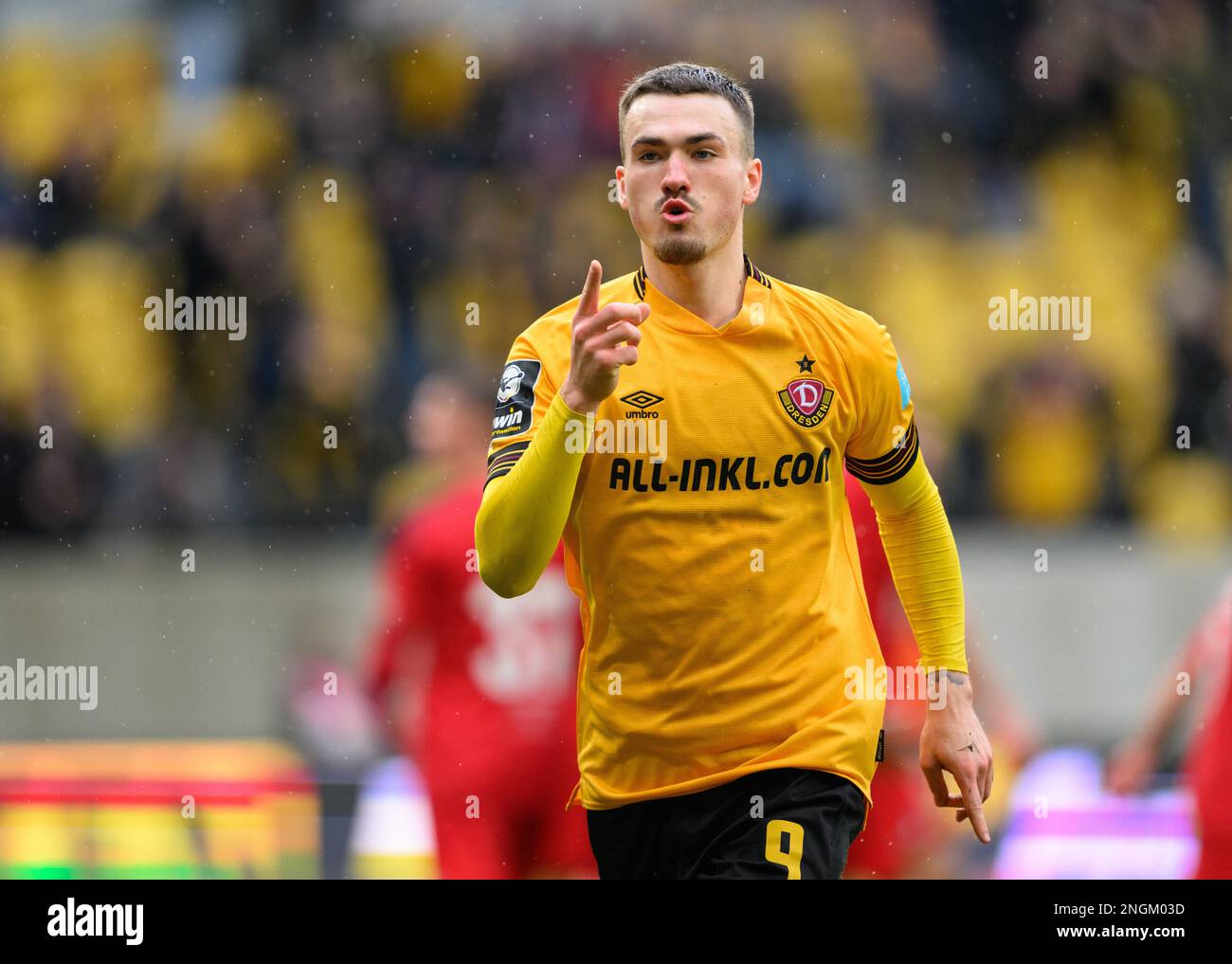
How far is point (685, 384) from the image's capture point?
155 inches

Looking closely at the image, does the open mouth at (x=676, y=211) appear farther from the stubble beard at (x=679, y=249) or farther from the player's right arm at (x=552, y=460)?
the player's right arm at (x=552, y=460)

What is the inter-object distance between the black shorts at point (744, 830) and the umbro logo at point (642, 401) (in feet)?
2.69

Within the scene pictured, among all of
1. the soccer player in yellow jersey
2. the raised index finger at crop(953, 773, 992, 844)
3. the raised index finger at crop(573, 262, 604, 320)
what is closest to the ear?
the soccer player in yellow jersey

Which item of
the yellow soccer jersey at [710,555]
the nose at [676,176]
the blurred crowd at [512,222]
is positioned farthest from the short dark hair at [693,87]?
the blurred crowd at [512,222]

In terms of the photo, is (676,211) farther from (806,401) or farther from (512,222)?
(512,222)

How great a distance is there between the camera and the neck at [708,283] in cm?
402

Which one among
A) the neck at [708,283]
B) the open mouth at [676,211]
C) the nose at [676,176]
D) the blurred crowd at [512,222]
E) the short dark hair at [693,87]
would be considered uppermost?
the blurred crowd at [512,222]

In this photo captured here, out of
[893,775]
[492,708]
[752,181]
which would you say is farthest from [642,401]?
[893,775]

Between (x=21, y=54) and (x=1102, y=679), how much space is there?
7957mm

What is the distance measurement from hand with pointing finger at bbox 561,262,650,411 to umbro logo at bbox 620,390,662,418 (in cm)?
35

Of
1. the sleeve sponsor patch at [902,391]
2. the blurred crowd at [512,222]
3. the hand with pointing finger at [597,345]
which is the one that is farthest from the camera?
the blurred crowd at [512,222]

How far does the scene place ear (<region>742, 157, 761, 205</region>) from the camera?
402 centimetres

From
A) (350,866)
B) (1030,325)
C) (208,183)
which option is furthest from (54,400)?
(1030,325)

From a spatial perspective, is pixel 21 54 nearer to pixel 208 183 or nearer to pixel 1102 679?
pixel 208 183
